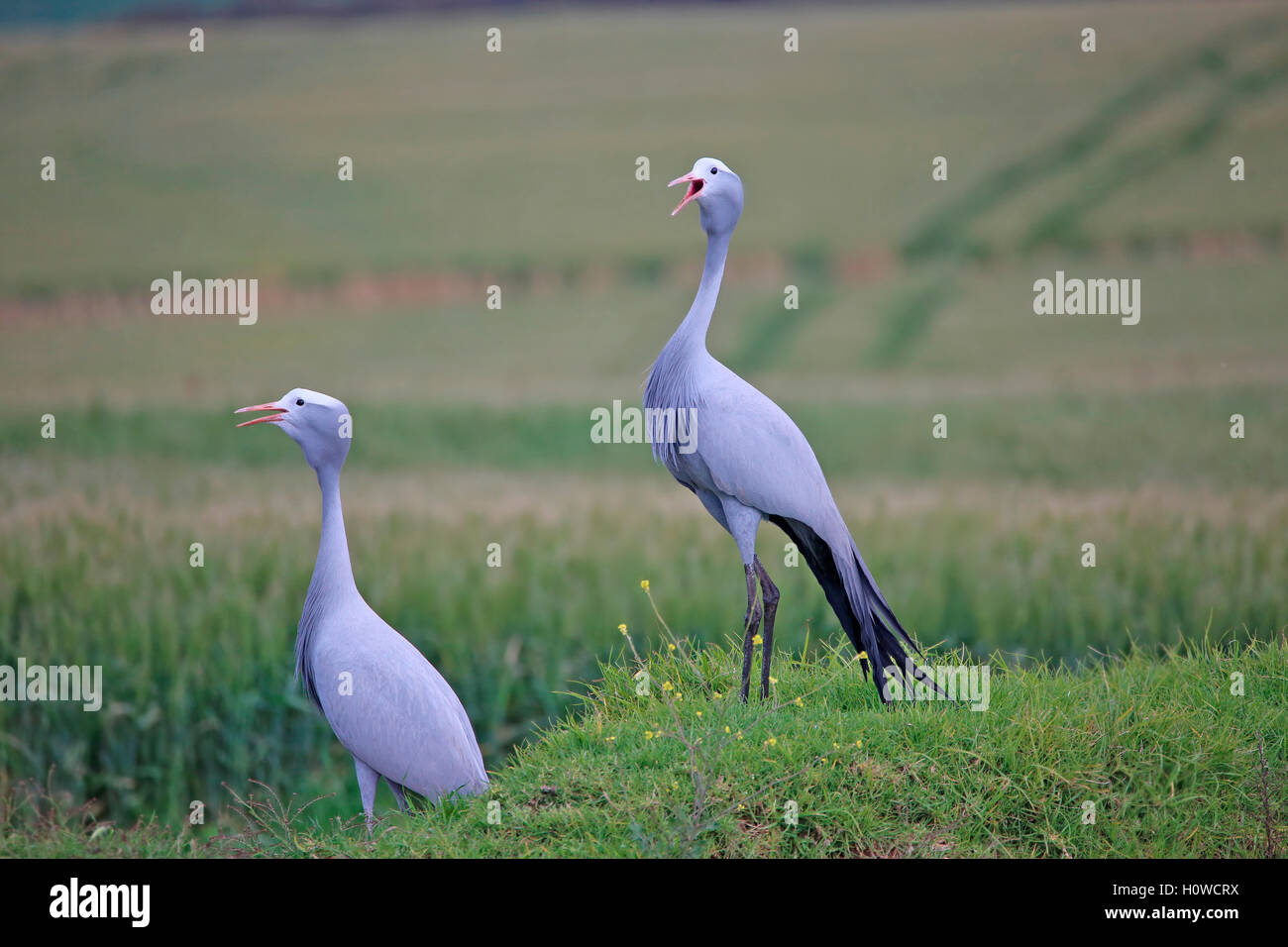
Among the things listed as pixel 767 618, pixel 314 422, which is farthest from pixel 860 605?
pixel 314 422

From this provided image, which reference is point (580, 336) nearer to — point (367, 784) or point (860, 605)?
point (860, 605)

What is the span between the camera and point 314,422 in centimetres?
519

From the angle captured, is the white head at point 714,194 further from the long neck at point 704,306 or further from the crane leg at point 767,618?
the crane leg at point 767,618

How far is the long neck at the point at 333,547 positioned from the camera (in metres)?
5.36

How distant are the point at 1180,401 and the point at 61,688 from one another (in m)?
10.4

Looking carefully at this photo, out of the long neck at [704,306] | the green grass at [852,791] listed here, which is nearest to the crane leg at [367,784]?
the green grass at [852,791]

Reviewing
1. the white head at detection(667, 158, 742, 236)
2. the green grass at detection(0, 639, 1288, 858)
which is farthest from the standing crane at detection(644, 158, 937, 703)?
the green grass at detection(0, 639, 1288, 858)

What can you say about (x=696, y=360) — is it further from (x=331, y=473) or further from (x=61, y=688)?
(x=61, y=688)

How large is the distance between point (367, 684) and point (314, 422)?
3.66 ft

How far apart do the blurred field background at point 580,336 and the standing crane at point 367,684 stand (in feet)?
3.65

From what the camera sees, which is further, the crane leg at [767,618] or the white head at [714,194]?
the crane leg at [767,618]

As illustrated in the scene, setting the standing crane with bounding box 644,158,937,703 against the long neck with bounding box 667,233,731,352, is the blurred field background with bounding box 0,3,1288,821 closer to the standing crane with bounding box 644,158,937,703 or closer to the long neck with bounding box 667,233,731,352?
the standing crane with bounding box 644,158,937,703

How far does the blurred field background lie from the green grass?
1164 mm

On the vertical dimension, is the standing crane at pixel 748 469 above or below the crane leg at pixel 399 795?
above
